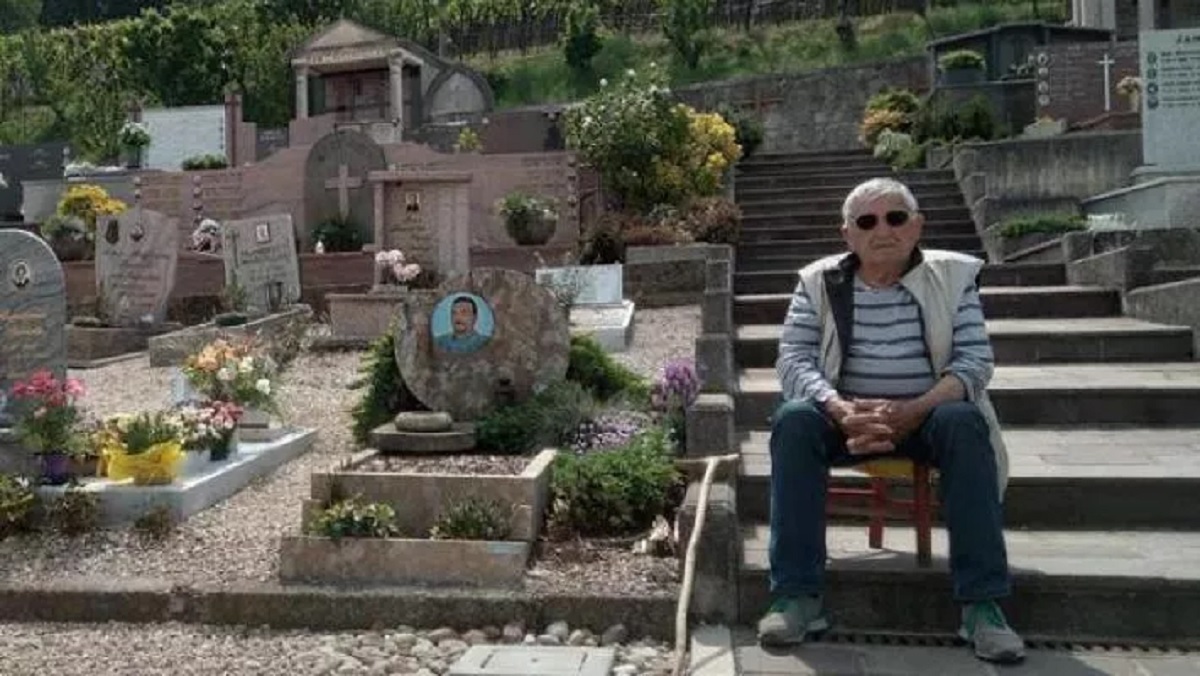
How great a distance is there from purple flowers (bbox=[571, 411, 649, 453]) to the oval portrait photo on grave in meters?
0.94

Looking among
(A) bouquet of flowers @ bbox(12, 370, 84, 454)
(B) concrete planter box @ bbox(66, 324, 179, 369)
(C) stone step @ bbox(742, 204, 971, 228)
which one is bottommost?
(A) bouquet of flowers @ bbox(12, 370, 84, 454)

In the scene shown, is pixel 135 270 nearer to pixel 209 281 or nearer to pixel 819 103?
pixel 209 281

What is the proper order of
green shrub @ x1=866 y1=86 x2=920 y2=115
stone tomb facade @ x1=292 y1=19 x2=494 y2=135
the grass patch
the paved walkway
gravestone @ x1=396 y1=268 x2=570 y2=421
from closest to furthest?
1. the paved walkway
2. gravestone @ x1=396 y1=268 x2=570 y2=421
3. green shrub @ x1=866 y1=86 x2=920 y2=115
4. stone tomb facade @ x1=292 y1=19 x2=494 y2=135
5. the grass patch

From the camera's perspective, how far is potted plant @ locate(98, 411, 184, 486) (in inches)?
238

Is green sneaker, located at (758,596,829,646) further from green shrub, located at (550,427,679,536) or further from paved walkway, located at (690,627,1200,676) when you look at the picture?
green shrub, located at (550,427,679,536)

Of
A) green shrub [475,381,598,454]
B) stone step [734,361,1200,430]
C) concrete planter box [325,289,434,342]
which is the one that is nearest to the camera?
stone step [734,361,1200,430]

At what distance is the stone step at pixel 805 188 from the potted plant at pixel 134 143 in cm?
1775

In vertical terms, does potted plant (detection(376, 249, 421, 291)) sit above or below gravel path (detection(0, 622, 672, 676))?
above

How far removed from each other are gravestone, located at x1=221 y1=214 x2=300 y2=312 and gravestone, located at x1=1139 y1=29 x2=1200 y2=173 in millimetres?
9959

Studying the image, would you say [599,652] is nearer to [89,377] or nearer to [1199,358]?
[1199,358]

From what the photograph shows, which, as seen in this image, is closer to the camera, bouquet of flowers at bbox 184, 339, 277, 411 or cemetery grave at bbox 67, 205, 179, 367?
bouquet of flowers at bbox 184, 339, 277, 411

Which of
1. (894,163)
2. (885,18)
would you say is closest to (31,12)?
(885,18)

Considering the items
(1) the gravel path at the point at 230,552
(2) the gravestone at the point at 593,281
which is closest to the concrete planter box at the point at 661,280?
(2) the gravestone at the point at 593,281

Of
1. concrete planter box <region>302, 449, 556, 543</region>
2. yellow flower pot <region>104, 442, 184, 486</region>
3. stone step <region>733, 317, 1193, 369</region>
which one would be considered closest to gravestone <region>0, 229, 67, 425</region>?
yellow flower pot <region>104, 442, 184, 486</region>
